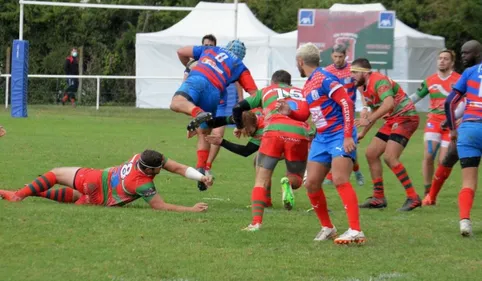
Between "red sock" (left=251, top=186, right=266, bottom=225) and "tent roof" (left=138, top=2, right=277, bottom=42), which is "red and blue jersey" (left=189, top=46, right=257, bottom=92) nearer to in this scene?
"red sock" (left=251, top=186, right=266, bottom=225)

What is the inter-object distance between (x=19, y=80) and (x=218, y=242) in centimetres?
1935

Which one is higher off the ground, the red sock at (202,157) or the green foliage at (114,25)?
the green foliage at (114,25)

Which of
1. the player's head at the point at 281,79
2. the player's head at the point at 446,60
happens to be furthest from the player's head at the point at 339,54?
the player's head at the point at 446,60

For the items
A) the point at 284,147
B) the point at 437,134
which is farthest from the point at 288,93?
the point at 437,134

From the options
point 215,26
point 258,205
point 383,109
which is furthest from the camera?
point 215,26

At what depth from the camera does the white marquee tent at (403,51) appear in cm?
3550

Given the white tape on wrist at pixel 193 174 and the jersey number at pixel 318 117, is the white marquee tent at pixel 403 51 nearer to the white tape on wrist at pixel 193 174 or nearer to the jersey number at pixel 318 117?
the white tape on wrist at pixel 193 174

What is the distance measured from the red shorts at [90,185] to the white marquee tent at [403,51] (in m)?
24.8

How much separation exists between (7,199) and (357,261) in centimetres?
448

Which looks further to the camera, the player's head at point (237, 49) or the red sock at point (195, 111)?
the player's head at point (237, 49)

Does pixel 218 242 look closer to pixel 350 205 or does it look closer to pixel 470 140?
pixel 350 205

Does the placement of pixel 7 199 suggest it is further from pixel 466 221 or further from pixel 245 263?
pixel 466 221

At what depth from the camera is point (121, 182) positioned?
34.9 feet

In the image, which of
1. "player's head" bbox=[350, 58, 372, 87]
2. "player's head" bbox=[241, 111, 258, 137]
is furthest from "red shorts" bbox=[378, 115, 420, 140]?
"player's head" bbox=[241, 111, 258, 137]
